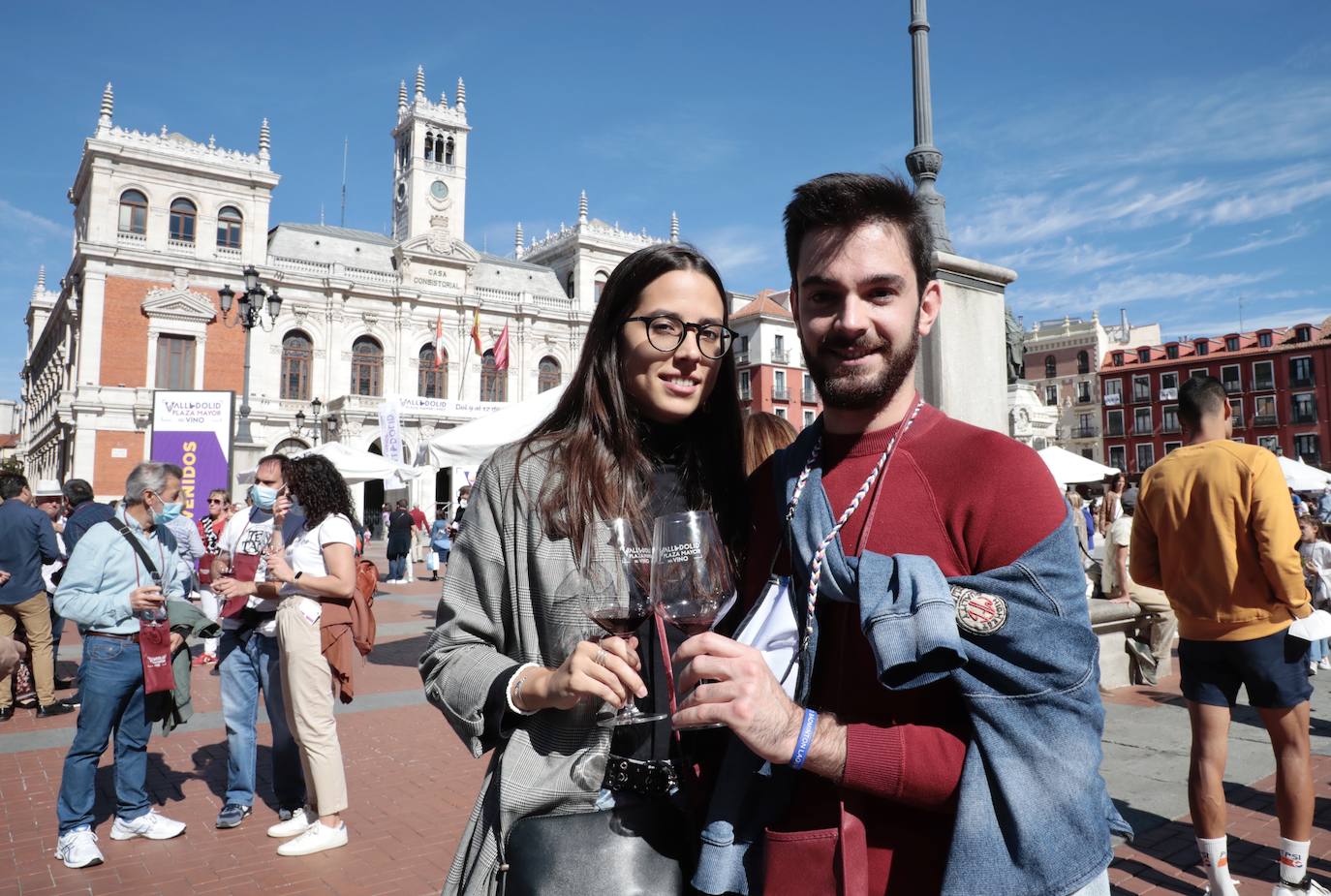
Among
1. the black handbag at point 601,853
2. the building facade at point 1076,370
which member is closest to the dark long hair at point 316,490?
the black handbag at point 601,853

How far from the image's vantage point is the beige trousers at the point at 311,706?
4.25m

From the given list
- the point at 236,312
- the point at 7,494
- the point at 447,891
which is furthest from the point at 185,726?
the point at 236,312

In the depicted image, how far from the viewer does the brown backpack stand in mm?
4520

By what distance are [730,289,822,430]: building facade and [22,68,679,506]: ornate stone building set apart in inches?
351

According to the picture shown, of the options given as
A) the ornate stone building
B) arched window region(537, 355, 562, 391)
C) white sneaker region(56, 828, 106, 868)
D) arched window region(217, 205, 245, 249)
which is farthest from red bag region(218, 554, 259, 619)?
arched window region(537, 355, 562, 391)

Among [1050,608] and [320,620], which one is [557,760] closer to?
[1050,608]

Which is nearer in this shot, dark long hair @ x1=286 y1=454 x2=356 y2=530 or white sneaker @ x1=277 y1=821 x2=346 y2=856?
white sneaker @ x1=277 y1=821 x2=346 y2=856

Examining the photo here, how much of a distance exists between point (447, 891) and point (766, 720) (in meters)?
0.84

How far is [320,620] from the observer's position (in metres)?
4.37

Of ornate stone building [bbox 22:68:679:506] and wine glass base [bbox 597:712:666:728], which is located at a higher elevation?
ornate stone building [bbox 22:68:679:506]

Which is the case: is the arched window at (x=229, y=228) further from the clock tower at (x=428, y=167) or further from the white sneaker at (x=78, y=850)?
the white sneaker at (x=78, y=850)

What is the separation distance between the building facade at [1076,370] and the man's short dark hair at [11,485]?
56.5 m

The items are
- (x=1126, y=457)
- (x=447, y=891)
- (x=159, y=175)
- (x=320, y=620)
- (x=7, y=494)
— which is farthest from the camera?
(x=1126, y=457)

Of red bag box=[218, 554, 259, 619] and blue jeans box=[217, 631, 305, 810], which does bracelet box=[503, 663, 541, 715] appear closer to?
blue jeans box=[217, 631, 305, 810]
